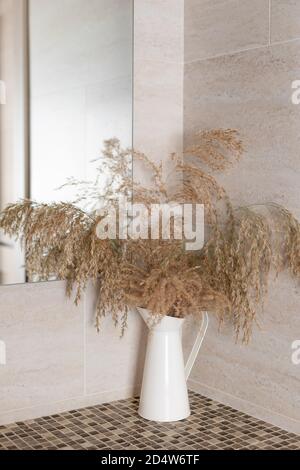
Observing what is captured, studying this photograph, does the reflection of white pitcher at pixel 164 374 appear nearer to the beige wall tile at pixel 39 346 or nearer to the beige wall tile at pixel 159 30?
the beige wall tile at pixel 39 346

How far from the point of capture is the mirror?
1396mm

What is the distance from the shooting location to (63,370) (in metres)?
1.54

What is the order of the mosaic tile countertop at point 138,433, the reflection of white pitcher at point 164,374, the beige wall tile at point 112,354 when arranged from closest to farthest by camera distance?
the mosaic tile countertop at point 138,433 < the reflection of white pitcher at point 164,374 < the beige wall tile at point 112,354

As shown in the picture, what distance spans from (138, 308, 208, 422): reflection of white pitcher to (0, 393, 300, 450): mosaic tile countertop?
0.03 meters

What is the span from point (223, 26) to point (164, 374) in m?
0.85

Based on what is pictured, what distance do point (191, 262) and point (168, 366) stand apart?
24 centimetres

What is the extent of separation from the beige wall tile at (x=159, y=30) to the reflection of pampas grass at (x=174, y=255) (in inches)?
10.9

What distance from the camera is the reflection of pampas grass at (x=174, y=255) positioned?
1398 millimetres

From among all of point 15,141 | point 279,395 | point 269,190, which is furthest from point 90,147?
point 279,395

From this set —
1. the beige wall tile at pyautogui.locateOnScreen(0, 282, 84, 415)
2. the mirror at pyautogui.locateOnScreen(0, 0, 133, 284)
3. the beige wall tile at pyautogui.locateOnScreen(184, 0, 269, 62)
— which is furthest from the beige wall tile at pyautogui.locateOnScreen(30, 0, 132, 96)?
the beige wall tile at pyautogui.locateOnScreen(0, 282, 84, 415)

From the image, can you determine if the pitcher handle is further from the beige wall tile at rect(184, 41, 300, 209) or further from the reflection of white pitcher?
the beige wall tile at rect(184, 41, 300, 209)

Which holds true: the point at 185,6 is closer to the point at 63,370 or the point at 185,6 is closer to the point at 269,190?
the point at 269,190

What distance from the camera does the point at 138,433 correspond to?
1.41 m

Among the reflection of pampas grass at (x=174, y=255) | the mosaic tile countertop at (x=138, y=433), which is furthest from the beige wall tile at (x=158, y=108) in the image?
the mosaic tile countertop at (x=138, y=433)
